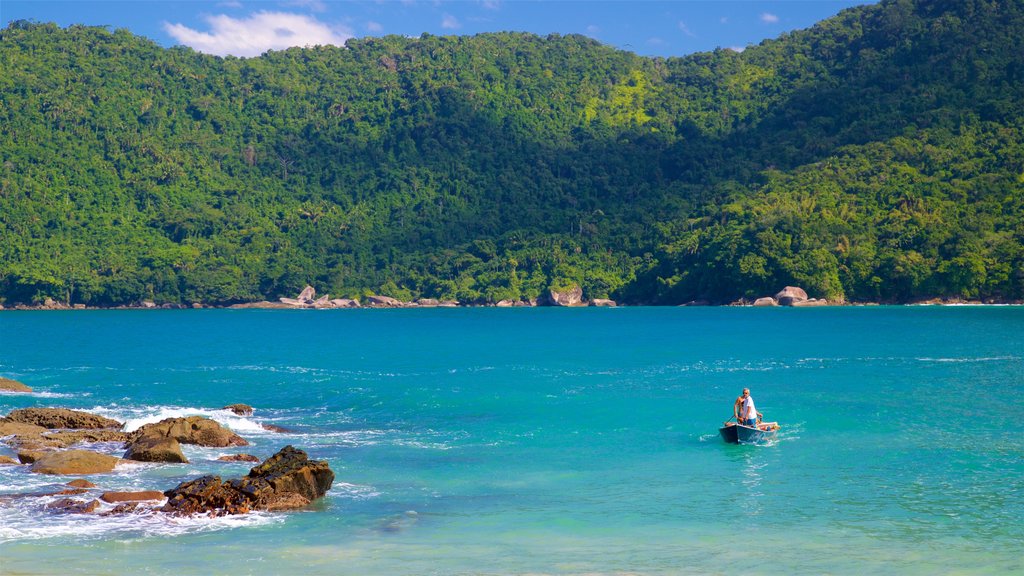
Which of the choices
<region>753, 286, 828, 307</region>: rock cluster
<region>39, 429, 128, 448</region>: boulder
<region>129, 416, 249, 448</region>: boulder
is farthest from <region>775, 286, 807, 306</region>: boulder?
<region>39, 429, 128, 448</region>: boulder

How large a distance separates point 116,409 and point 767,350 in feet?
148

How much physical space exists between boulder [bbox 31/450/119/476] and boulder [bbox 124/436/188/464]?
3.08 ft

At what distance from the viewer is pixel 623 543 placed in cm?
1944

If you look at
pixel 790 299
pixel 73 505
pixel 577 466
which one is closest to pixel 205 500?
pixel 73 505

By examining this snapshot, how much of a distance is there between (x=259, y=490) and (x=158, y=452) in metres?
6.77

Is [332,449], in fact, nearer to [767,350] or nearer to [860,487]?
[860,487]

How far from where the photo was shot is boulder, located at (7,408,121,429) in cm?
3350

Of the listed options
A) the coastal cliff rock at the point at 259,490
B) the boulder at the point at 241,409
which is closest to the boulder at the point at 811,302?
the boulder at the point at 241,409

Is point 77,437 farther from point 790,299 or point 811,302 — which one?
point 811,302

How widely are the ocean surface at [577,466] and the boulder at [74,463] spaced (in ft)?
1.75

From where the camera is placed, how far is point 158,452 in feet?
90.1

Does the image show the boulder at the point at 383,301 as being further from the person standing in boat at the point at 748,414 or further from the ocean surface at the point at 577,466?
the person standing in boat at the point at 748,414

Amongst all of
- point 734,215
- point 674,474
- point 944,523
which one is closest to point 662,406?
point 674,474

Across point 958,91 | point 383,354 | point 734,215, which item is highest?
point 958,91
